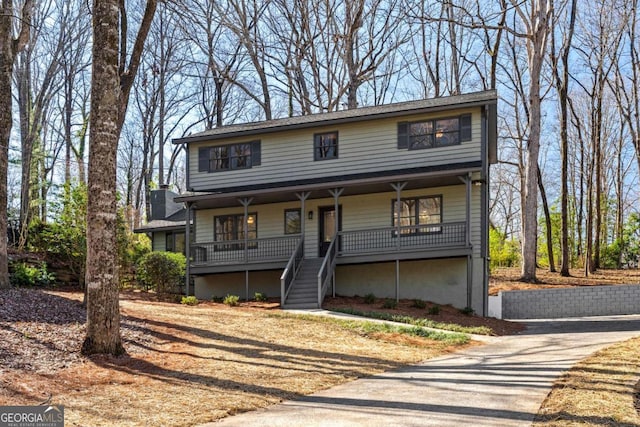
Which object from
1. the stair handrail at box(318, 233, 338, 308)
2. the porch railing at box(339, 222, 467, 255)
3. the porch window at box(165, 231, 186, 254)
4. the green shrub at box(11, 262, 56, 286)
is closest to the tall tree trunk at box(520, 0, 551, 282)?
the porch railing at box(339, 222, 467, 255)

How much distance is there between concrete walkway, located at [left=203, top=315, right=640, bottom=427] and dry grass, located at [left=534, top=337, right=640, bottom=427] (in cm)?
21

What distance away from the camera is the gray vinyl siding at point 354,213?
71.6 feet

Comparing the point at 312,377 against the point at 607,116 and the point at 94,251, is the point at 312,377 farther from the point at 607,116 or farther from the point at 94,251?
the point at 607,116

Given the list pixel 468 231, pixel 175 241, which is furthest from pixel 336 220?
pixel 175 241

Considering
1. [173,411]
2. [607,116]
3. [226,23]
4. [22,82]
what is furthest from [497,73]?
[173,411]

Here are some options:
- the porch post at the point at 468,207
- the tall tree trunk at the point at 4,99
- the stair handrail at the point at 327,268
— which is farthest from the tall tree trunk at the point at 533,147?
the tall tree trunk at the point at 4,99

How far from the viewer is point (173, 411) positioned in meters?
7.07

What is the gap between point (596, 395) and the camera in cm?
728

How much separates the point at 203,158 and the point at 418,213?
29.6 ft

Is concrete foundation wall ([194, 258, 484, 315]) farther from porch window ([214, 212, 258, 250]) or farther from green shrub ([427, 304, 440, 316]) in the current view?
green shrub ([427, 304, 440, 316])

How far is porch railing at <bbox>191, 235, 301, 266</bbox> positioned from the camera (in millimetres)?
23484

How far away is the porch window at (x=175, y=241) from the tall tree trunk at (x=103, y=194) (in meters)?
20.0

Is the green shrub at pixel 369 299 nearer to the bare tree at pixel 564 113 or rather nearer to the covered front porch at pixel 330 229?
the covered front porch at pixel 330 229

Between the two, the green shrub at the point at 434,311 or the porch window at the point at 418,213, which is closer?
the green shrub at the point at 434,311
